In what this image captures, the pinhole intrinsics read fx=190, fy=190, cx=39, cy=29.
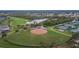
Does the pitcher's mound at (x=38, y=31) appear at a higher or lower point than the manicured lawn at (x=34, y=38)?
higher

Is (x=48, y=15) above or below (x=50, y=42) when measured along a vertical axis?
above

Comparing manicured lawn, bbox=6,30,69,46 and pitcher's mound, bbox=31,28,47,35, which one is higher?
pitcher's mound, bbox=31,28,47,35

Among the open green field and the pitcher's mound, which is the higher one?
the pitcher's mound

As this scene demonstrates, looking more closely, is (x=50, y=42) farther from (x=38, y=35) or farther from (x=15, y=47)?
(x=15, y=47)

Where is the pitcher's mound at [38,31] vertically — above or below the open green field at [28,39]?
above
